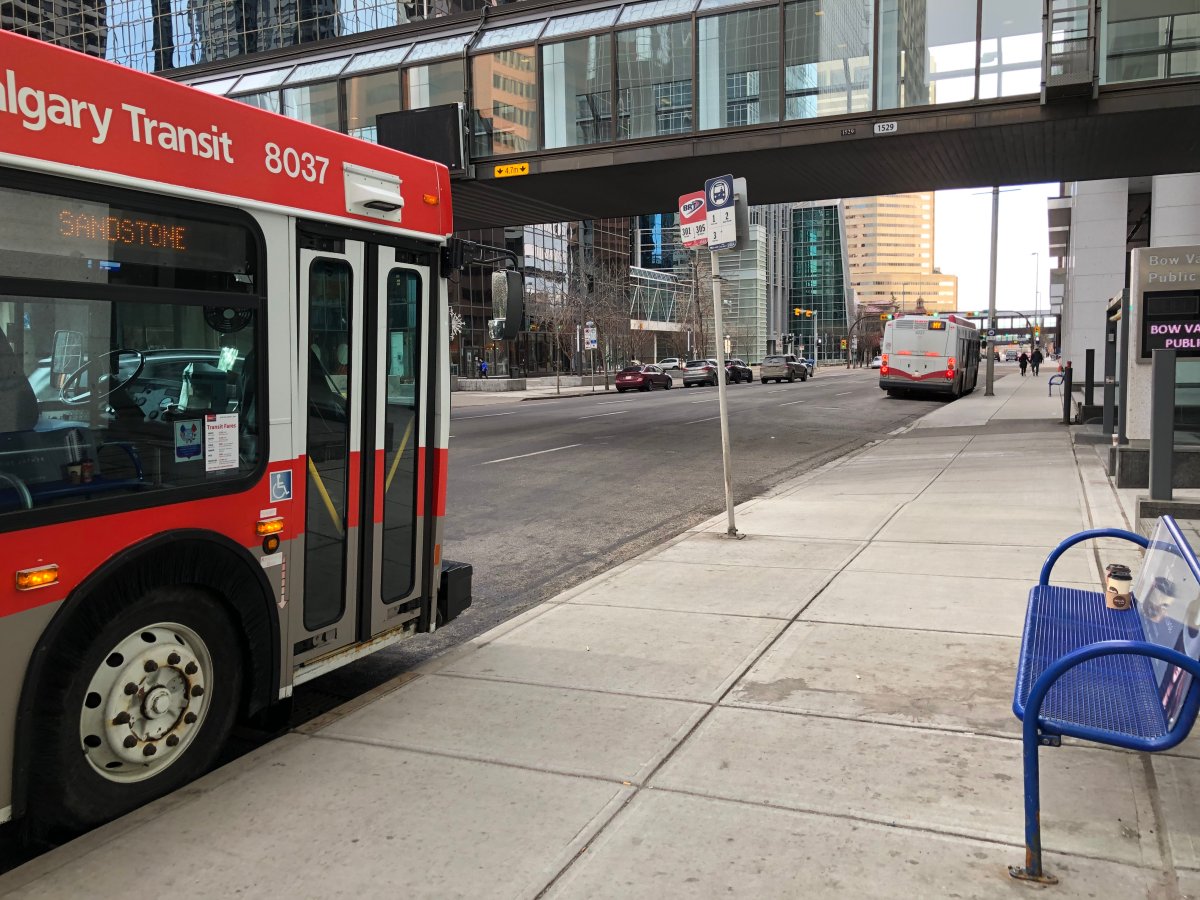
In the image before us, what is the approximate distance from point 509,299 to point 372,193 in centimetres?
136

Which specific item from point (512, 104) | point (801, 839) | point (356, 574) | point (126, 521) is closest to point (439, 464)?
point (356, 574)

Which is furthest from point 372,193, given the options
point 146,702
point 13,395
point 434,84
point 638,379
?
point 638,379

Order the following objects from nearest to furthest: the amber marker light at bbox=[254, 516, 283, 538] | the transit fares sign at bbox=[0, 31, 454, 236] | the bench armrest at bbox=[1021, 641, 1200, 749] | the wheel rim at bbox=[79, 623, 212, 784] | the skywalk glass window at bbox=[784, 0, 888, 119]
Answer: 1. the bench armrest at bbox=[1021, 641, 1200, 749]
2. the transit fares sign at bbox=[0, 31, 454, 236]
3. the wheel rim at bbox=[79, 623, 212, 784]
4. the amber marker light at bbox=[254, 516, 283, 538]
5. the skywalk glass window at bbox=[784, 0, 888, 119]

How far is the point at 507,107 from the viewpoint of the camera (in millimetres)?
19828

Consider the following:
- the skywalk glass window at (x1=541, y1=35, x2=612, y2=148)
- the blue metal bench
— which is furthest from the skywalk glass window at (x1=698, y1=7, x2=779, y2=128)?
the blue metal bench

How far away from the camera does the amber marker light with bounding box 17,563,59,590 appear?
308 centimetres

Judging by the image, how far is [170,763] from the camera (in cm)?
376

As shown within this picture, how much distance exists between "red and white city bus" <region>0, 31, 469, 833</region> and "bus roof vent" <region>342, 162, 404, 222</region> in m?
0.02

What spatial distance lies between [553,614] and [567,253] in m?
74.2

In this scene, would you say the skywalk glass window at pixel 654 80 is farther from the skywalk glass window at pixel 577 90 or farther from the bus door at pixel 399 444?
the bus door at pixel 399 444

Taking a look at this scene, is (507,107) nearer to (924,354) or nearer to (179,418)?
(179,418)

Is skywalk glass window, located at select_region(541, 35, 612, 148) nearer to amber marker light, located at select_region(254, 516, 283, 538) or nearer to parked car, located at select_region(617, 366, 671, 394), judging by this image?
amber marker light, located at select_region(254, 516, 283, 538)

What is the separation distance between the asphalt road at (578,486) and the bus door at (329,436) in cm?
73

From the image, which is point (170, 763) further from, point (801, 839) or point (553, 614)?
point (553, 614)
